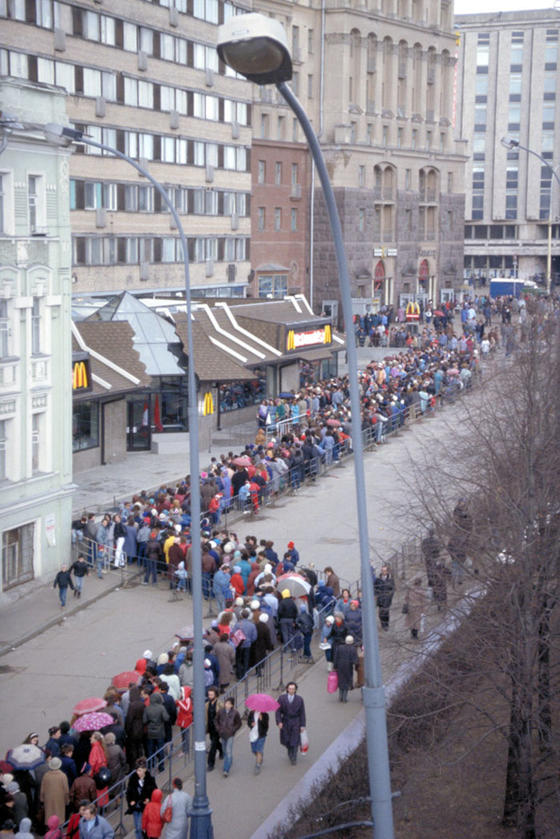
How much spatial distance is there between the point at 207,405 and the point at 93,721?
26365 mm

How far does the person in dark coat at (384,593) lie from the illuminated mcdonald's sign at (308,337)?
88.2ft

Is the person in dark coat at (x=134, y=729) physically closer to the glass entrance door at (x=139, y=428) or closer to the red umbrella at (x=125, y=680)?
the red umbrella at (x=125, y=680)

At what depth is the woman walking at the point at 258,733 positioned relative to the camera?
17078mm

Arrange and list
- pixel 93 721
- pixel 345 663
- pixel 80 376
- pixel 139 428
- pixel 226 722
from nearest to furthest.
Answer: pixel 93 721 < pixel 226 722 < pixel 345 663 < pixel 80 376 < pixel 139 428

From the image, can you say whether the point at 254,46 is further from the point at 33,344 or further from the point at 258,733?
the point at 33,344

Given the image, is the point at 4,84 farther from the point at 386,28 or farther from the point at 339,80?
the point at 386,28

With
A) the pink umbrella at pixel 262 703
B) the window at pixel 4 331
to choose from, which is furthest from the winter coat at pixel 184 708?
the window at pixel 4 331

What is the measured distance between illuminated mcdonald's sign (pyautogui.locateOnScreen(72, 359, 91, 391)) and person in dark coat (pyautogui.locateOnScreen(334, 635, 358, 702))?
1564cm

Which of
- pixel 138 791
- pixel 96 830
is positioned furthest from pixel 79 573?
pixel 96 830

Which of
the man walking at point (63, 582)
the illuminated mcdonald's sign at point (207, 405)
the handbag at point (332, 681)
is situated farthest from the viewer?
the illuminated mcdonald's sign at point (207, 405)

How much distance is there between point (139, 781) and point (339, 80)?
6566 centimetres

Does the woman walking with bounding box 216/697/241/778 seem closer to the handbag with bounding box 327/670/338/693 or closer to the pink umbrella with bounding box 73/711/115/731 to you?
the pink umbrella with bounding box 73/711/115/731

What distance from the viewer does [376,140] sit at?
7900cm

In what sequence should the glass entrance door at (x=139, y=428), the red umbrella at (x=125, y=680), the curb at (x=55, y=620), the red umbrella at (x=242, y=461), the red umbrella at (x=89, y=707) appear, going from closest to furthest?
the red umbrella at (x=89, y=707) → the red umbrella at (x=125, y=680) → the curb at (x=55, y=620) → the red umbrella at (x=242, y=461) → the glass entrance door at (x=139, y=428)
